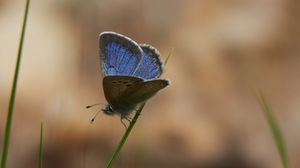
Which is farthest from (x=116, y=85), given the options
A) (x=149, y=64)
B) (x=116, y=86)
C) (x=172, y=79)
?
(x=172, y=79)

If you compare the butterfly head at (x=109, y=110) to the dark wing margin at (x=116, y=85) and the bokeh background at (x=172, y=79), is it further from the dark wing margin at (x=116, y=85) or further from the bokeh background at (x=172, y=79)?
the bokeh background at (x=172, y=79)

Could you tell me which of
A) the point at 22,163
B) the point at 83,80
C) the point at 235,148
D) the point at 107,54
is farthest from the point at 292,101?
the point at 107,54

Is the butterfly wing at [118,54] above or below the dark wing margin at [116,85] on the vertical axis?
above

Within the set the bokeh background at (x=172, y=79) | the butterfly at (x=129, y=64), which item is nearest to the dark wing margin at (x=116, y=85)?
the butterfly at (x=129, y=64)

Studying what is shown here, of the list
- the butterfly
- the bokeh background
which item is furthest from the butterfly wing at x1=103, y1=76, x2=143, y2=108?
the bokeh background

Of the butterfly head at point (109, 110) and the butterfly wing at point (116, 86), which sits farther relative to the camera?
the butterfly head at point (109, 110)

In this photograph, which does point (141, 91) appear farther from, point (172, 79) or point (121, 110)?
point (172, 79)
